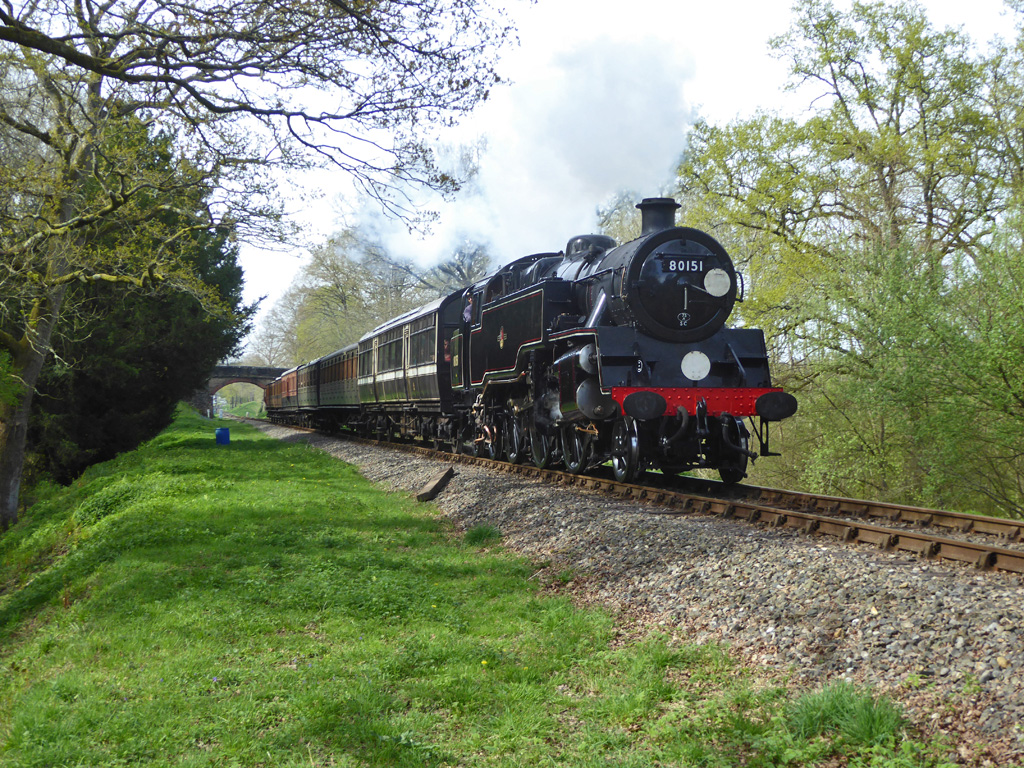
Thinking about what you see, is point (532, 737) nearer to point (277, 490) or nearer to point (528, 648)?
point (528, 648)

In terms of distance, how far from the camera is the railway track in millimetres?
5641

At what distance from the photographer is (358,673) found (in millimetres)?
4621

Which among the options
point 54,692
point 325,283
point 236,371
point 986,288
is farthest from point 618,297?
point 236,371

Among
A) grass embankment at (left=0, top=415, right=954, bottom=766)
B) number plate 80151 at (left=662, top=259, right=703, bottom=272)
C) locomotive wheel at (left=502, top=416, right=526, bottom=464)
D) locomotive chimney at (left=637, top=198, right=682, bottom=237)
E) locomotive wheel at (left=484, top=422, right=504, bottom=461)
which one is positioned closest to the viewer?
grass embankment at (left=0, top=415, right=954, bottom=766)

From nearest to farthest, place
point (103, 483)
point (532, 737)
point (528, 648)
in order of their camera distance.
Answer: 1. point (532, 737)
2. point (528, 648)
3. point (103, 483)

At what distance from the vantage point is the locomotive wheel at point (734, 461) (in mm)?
9547

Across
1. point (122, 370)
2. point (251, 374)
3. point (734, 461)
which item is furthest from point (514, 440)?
point (251, 374)

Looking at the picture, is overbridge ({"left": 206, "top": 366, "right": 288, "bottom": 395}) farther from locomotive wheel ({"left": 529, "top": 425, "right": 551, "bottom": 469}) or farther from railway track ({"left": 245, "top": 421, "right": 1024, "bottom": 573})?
railway track ({"left": 245, "top": 421, "right": 1024, "bottom": 573})

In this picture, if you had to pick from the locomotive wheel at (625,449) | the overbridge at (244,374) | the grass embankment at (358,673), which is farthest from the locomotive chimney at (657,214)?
the overbridge at (244,374)

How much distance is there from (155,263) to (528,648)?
927cm

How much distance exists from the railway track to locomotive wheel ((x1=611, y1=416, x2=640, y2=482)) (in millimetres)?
237

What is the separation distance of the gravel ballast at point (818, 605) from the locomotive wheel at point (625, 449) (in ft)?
4.66

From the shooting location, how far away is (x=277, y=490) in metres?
11.7

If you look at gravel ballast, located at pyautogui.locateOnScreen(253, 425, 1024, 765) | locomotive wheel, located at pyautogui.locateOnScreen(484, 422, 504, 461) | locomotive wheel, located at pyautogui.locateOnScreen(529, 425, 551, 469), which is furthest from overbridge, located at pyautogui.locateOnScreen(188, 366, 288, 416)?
gravel ballast, located at pyautogui.locateOnScreen(253, 425, 1024, 765)
